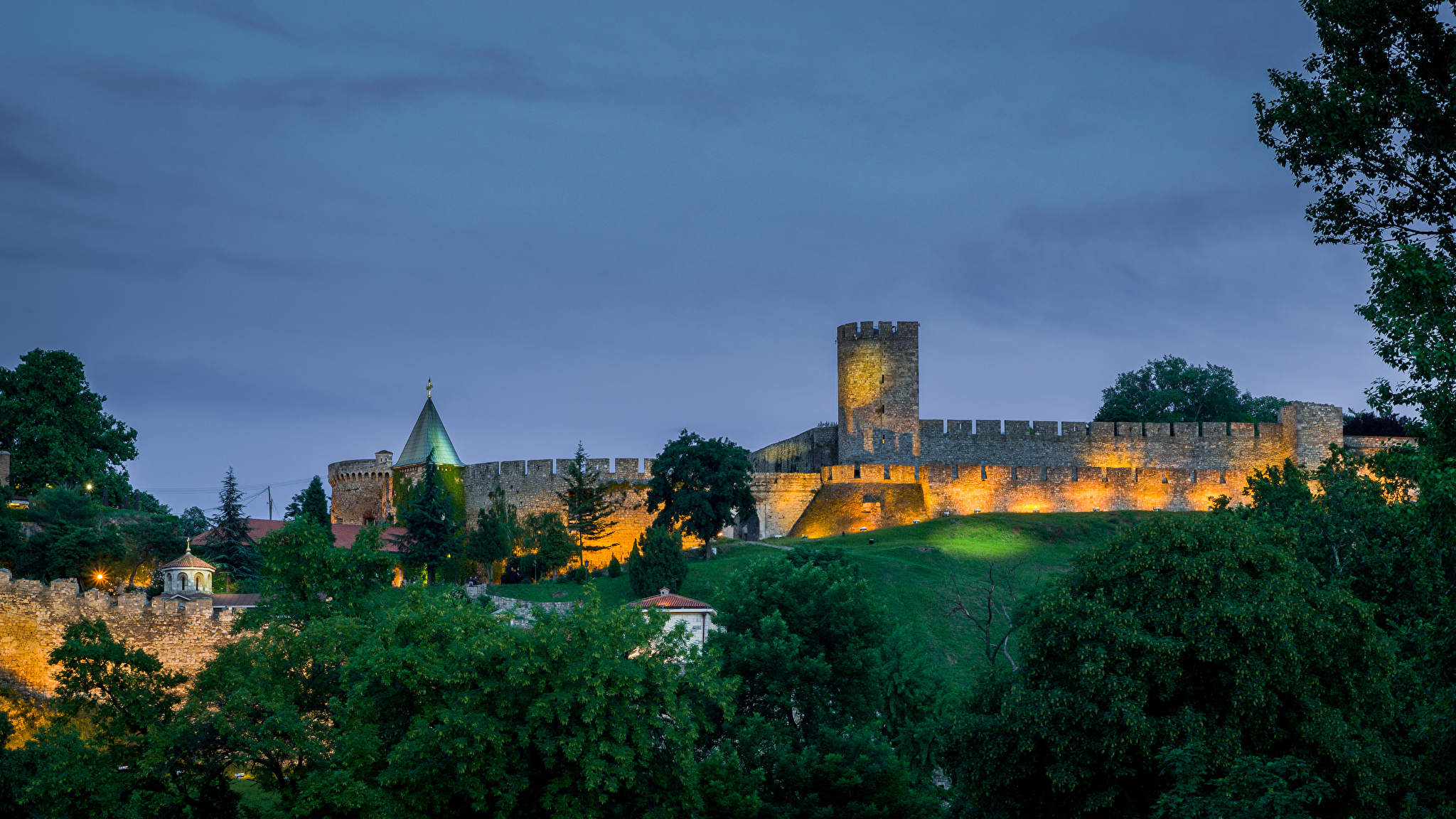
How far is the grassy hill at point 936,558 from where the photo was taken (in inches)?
1416

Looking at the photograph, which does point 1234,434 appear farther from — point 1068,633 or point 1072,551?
point 1068,633

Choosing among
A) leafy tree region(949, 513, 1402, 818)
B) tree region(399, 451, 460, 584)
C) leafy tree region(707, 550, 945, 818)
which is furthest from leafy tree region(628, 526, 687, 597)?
leafy tree region(949, 513, 1402, 818)

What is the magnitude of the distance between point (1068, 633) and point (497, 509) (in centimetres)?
4128

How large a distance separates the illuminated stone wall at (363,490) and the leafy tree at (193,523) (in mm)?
10602

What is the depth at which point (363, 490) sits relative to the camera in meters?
59.9

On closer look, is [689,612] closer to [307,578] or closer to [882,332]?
[307,578]

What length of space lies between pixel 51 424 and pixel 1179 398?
52390 millimetres

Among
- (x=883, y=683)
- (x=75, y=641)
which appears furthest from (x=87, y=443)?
(x=883, y=683)

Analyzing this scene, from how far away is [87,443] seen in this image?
47.8 meters

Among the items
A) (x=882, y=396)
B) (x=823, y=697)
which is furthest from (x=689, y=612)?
(x=882, y=396)

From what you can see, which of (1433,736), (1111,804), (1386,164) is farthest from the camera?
(1111,804)

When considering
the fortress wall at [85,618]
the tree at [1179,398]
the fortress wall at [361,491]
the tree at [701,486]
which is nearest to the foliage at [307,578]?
the fortress wall at [85,618]

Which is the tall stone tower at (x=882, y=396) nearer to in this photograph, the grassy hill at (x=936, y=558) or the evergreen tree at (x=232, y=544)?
the grassy hill at (x=936, y=558)

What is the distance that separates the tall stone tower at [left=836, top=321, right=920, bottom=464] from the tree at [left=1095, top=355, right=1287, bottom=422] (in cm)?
1894
